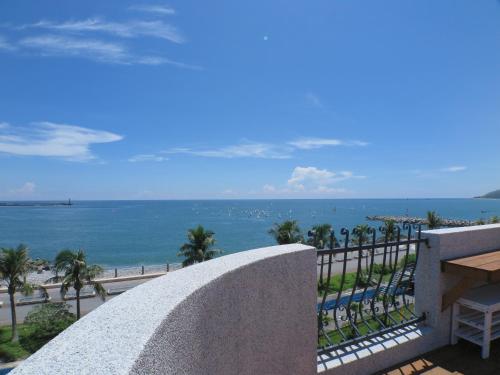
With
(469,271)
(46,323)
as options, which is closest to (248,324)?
(469,271)

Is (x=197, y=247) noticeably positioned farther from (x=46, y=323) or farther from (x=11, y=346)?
(x=11, y=346)

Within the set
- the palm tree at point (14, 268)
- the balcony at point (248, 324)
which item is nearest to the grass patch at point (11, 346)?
the palm tree at point (14, 268)

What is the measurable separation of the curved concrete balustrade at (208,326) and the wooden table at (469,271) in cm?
207

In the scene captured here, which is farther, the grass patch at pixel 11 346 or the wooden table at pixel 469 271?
the grass patch at pixel 11 346

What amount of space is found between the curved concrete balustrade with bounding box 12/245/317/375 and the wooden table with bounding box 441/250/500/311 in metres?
2.07

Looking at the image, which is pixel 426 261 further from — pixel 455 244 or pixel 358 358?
pixel 358 358

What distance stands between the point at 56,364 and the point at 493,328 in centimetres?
488

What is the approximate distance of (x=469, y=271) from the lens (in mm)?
3775

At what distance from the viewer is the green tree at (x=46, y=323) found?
22.9 metres

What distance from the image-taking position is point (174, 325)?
4.72ft

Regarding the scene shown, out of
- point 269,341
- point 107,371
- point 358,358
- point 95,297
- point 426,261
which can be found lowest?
point 95,297

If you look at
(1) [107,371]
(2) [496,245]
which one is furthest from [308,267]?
(2) [496,245]

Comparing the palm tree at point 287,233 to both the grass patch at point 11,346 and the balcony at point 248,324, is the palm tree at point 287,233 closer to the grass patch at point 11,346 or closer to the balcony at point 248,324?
the grass patch at point 11,346

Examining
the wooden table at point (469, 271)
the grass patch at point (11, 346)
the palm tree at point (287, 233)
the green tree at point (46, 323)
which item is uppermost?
the wooden table at point (469, 271)
